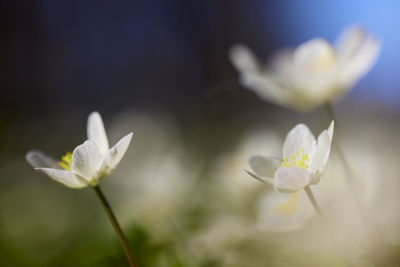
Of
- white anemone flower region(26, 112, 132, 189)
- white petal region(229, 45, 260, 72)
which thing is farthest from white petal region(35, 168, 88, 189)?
white petal region(229, 45, 260, 72)

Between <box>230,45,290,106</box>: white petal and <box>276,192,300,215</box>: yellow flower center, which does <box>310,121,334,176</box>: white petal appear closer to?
<box>276,192,300,215</box>: yellow flower center

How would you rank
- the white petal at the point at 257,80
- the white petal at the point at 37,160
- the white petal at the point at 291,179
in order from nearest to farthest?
the white petal at the point at 291,179 → the white petal at the point at 37,160 → the white petal at the point at 257,80

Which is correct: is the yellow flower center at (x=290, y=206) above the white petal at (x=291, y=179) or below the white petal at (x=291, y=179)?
above

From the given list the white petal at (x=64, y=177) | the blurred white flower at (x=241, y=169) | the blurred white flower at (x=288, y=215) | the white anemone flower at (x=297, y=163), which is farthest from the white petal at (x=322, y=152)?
the blurred white flower at (x=241, y=169)

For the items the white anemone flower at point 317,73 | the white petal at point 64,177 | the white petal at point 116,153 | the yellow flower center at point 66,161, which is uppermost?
the white anemone flower at point 317,73

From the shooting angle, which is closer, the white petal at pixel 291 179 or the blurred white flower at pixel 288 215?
the white petal at pixel 291 179

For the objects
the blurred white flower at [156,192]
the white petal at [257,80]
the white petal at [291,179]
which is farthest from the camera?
the blurred white flower at [156,192]

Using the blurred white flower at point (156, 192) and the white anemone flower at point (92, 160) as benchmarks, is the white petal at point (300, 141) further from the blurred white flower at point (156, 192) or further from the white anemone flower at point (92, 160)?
the blurred white flower at point (156, 192)

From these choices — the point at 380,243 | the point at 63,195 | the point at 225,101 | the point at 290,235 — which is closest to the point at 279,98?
the point at 290,235

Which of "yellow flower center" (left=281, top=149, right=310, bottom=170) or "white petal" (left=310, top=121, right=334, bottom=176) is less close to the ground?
"yellow flower center" (left=281, top=149, right=310, bottom=170)
